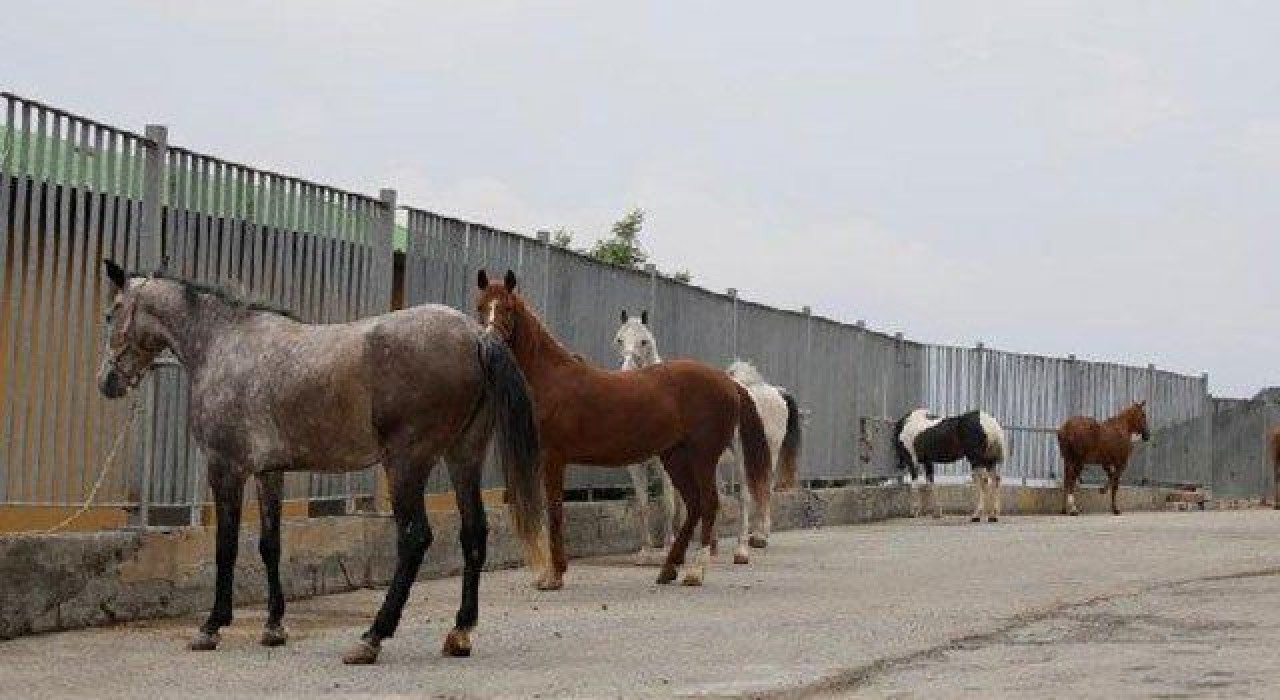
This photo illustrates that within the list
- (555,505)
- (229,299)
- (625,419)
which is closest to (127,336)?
(229,299)

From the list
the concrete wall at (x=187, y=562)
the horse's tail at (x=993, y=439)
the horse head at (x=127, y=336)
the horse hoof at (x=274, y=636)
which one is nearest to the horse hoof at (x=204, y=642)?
the horse hoof at (x=274, y=636)

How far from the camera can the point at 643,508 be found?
17375 mm

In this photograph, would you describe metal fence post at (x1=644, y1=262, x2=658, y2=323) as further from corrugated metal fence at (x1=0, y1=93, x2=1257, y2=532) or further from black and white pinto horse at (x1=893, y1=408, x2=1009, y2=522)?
black and white pinto horse at (x1=893, y1=408, x2=1009, y2=522)

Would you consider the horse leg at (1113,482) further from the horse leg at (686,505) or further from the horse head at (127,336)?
the horse head at (127,336)

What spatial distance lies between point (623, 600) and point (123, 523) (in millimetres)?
3333

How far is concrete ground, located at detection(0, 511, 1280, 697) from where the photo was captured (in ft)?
29.0

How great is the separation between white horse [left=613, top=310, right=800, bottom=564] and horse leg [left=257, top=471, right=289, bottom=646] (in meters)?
6.40

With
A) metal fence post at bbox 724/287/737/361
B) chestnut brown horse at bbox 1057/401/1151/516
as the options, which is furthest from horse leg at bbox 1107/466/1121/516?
metal fence post at bbox 724/287/737/361

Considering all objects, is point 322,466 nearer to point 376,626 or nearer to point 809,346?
point 376,626

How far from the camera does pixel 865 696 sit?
851cm

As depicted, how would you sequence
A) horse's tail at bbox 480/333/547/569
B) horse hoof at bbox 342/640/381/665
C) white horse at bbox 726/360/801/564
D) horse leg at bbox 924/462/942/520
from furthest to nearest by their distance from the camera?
horse leg at bbox 924/462/942/520 < white horse at bbox 726/360/801/564 < horse's tail at bbox 480/333/547/569 < horse hoof at bbox 342/640/381/665

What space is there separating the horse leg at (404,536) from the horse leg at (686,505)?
508 centimetres

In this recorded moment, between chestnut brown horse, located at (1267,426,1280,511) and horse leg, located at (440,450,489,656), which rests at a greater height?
chestnut brown horse, located at (1267,426,1280,511)

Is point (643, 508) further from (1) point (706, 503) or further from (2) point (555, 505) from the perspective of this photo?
(2) point (555, 505)
